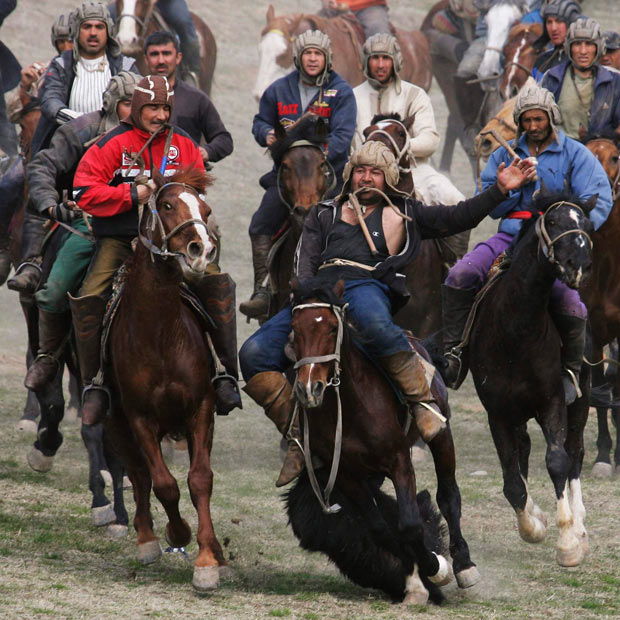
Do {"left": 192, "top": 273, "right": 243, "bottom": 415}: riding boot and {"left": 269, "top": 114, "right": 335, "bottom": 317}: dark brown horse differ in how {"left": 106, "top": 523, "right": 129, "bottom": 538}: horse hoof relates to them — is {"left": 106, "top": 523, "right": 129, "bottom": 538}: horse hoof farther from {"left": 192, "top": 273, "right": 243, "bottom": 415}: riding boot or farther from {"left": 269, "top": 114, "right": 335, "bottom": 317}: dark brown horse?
{"left": 269, "top": 114, "right": 335, "bottom": 317}: dark brown horse

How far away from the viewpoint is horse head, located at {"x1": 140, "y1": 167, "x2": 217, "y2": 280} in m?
8.02

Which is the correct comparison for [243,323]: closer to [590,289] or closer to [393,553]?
[590,289]

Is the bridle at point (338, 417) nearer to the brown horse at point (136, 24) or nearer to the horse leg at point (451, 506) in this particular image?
the horse leg at point (451, 506)

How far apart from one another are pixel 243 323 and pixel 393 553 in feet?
35.3

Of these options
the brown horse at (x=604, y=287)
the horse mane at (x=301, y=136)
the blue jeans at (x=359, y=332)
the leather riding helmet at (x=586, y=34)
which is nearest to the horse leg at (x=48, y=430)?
the horse mane at (x=301, y=136)

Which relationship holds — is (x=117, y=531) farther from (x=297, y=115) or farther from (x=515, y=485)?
(x=297, y=115)

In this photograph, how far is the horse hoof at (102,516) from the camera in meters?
10.3

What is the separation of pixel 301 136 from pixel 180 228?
402 cm

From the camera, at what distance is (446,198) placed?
14.0 metres

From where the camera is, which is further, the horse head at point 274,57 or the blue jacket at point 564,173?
the horse head at point 274,57

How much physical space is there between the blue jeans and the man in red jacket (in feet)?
1.67

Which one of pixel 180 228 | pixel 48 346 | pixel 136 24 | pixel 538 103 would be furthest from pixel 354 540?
pixel 136 24

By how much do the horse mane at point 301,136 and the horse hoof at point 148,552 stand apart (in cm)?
404

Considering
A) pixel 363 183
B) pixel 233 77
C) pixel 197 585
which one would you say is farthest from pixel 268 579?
pixel 233 77
